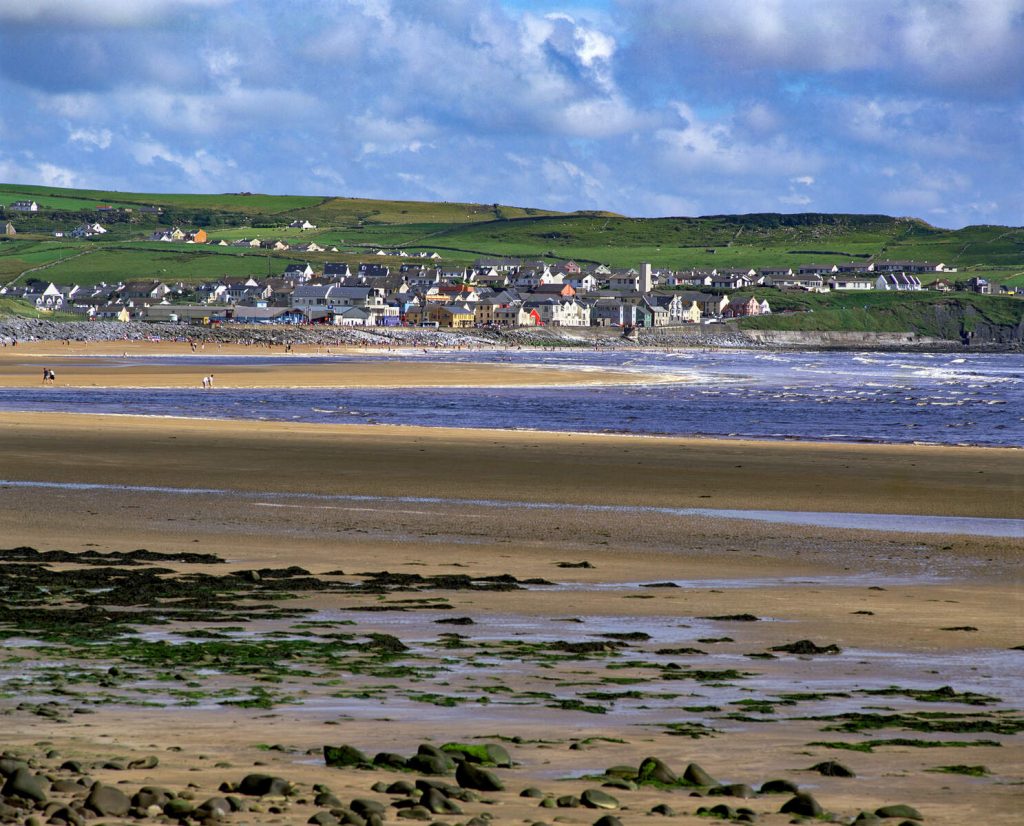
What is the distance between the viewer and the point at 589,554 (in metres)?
17.6

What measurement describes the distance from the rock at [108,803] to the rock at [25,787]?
22 centimetres

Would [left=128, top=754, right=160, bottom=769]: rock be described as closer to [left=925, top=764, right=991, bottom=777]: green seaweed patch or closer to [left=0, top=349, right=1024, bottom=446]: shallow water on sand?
[left=925, top=764, right=991, bottom=777]: green seaweed patch

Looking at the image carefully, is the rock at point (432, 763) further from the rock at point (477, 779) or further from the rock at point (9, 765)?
the rock at point (9, 765)

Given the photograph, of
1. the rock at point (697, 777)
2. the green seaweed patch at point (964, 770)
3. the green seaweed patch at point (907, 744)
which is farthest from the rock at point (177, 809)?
the green seaweed patch at point (964, 770)

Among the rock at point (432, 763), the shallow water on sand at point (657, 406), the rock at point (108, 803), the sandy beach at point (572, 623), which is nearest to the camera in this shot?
the rock at point (108, 803)

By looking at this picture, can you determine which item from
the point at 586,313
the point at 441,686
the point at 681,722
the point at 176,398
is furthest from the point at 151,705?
the point at 586,313

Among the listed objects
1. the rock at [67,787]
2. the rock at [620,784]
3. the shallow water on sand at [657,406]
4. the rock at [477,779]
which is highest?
the rock at [67,787]

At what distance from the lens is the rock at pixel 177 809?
5938 mm

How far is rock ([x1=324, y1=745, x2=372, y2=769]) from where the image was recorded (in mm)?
7082

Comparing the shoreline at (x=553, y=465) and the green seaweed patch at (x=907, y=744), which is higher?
the green seaweed patch at (x=907, y=744)

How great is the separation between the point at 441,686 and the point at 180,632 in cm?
314

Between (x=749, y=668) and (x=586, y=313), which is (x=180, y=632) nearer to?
(x=749, y=668)

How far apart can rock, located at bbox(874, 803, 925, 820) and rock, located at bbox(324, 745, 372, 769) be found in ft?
8.62

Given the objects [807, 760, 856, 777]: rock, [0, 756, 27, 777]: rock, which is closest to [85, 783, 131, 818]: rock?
[0, 756, 27, 777]: rock
